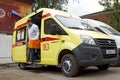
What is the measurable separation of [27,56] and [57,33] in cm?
293

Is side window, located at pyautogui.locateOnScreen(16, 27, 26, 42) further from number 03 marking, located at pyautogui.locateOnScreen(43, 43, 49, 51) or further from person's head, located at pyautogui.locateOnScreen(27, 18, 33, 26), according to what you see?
number 03 marking, located at pyautogui.locateOnScreen(43, 43, 49, 51)

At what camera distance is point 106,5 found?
29.1m

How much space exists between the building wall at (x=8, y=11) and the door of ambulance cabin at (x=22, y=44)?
8494 mm

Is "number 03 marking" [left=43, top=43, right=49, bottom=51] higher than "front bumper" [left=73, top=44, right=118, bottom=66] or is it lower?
higher

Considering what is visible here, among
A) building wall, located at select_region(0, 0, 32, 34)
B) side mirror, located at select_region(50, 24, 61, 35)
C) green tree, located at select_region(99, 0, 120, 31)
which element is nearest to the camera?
side mirror, located at select_region(50, 24, 61, 35)

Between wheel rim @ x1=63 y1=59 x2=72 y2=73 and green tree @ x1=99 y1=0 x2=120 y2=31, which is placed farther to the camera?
green tree @ x1=99 y1=0 x2=120 y2=31

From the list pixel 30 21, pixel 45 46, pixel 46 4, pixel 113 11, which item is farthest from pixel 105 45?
pixel 46 4

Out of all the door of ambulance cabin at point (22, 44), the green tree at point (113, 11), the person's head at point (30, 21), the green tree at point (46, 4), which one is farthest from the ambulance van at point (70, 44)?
the green tree at point (46, 4)

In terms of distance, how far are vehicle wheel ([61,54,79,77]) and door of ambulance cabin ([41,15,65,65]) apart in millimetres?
482

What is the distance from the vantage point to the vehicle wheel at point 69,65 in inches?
395

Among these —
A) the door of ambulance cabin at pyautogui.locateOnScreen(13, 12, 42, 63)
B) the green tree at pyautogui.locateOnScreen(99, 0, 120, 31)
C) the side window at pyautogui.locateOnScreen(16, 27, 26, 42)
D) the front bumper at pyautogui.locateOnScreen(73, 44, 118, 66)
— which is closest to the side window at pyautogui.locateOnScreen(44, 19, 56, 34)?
the door of ambulance cabin at pyautogui.locateOnScreen(13, 12, 42, 63)

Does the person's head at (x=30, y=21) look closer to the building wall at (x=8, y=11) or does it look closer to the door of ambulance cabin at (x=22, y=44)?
the door of ambulance cabin at (x=22, y=44)

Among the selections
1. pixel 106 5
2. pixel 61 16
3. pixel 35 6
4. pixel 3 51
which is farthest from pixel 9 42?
pixel 35 6

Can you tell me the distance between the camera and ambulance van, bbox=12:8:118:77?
992 centimetres
